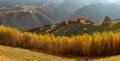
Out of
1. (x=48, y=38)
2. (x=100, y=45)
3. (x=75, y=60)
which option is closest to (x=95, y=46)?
(x=100, y=45)

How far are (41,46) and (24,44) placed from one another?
9911mm

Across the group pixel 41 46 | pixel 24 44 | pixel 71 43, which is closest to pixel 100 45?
pixel 71 43

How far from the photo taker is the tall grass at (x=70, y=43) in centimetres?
13812

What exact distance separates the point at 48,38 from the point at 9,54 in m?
62.9

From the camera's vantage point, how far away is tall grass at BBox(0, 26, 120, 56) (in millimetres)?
138125

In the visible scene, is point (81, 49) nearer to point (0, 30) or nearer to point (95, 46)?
point (95, 46)

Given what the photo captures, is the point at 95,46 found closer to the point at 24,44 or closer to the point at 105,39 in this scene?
the point at 105,39

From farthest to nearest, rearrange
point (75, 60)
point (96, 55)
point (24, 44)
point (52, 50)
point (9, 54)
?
1. point (24, 44)
2. point (52, 50)
3. point (96, 55)
4. point (75, 60)
5. point (9, 54)

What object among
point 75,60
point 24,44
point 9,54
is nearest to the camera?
point 9,54

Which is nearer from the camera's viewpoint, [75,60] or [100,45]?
[75,60]

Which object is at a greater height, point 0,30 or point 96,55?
point 0,30

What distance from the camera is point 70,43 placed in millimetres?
152500

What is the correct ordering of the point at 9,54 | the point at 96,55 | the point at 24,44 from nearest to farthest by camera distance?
the point at 9,54 < the point at 96,55 < the point at 24,44

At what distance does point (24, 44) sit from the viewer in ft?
528
